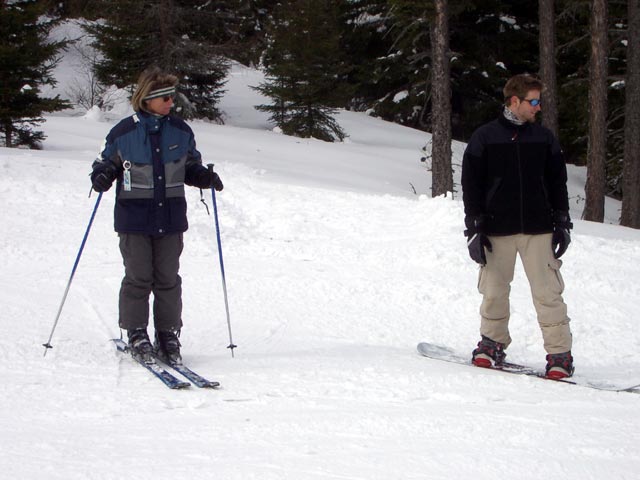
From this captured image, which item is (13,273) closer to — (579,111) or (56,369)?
(56,369)

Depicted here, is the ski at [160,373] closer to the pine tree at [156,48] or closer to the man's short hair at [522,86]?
the man's short hair at [522,86]

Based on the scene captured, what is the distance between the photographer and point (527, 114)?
511cm

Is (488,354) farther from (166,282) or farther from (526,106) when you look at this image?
(166,282)

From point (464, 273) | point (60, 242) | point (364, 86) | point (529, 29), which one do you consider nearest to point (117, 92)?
point (364, 86)

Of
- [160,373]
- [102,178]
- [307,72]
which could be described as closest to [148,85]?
[102,178]

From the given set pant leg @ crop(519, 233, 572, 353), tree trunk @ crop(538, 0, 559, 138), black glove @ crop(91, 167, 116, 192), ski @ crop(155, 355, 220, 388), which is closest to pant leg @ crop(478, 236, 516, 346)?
pant leg @ crop(519, 233, 572, 353)

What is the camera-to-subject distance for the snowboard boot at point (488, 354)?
5371 mm

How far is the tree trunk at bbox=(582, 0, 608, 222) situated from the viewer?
15375 mm

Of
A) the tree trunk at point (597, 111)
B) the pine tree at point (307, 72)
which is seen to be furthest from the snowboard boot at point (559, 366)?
the pine tree at point (307, 72)

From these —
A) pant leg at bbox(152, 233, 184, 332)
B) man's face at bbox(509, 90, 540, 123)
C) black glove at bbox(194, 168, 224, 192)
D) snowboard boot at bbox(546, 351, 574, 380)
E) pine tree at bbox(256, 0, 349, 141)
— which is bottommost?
snowboard boot at bbox(546, 351, 574, 380)

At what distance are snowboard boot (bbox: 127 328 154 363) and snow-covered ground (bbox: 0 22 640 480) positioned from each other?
0.13 meters

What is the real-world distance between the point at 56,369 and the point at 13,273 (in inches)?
125

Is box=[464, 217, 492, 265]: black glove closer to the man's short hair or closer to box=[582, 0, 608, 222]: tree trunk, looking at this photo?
the man's short hair

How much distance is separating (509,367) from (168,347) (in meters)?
2.33
